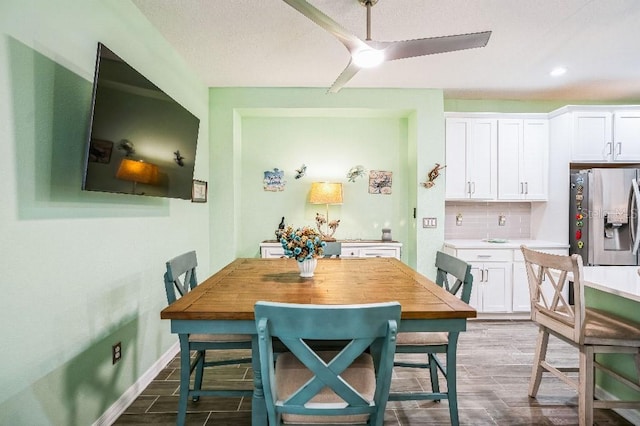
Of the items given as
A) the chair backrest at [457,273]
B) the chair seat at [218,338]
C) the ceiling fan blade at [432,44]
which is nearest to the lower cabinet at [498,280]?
the chair backrest at [457,273]

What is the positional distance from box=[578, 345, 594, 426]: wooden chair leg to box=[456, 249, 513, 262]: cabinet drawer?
6.41 feet

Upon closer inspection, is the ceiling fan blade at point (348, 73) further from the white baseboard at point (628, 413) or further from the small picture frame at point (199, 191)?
the white baseboard at point (628, 413)

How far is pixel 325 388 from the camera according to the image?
4.65ft

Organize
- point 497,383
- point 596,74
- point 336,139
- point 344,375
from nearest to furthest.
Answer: point 344,375 < point 497,383 < point 596,74 < point 336,139

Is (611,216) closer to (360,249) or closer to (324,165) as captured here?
(360,249)

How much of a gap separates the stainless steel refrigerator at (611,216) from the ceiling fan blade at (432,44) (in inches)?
106

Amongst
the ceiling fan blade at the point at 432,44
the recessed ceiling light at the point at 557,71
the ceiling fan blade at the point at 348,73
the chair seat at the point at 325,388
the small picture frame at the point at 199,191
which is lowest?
the chair seat at the point at 325,388

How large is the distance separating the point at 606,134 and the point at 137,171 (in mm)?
4628

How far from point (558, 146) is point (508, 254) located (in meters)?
1.37

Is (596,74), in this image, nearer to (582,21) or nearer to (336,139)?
(582,21)

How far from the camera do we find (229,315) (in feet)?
4.66

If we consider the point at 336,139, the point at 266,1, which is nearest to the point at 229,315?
the point at 266,1

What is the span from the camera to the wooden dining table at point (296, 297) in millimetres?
1439

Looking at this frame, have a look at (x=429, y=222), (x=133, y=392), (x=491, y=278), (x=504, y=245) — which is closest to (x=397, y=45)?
(x=429, y=222)
